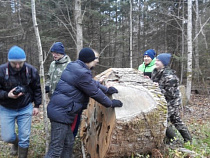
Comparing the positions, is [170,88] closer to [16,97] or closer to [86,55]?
[86,55]

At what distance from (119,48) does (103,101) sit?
1832 centimetres

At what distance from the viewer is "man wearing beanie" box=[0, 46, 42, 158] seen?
3273mm

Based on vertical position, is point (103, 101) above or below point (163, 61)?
below

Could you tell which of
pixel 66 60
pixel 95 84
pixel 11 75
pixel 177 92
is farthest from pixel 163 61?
pixel 11 75

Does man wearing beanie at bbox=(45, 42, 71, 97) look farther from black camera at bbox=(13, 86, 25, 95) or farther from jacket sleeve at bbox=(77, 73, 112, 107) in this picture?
jacket sleeve at bbox=(77, 73, 112, 107)

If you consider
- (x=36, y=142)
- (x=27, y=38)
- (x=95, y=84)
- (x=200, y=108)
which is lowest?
(x=200, y=108)

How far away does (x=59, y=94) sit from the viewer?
2.75 metres

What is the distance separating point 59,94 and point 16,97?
102cm

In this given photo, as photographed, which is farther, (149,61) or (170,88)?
(149,61)

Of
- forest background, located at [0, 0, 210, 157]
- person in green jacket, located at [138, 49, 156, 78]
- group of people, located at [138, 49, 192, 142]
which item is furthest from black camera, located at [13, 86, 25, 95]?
forest background, located at [0, 0, 210, 157]

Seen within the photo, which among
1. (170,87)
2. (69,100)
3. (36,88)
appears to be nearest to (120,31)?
(170,87)

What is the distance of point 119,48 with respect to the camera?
20.6 m

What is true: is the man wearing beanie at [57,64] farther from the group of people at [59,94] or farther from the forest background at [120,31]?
the forest background at [120,31]

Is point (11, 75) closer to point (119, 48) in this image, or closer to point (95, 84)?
point (95, 84)
